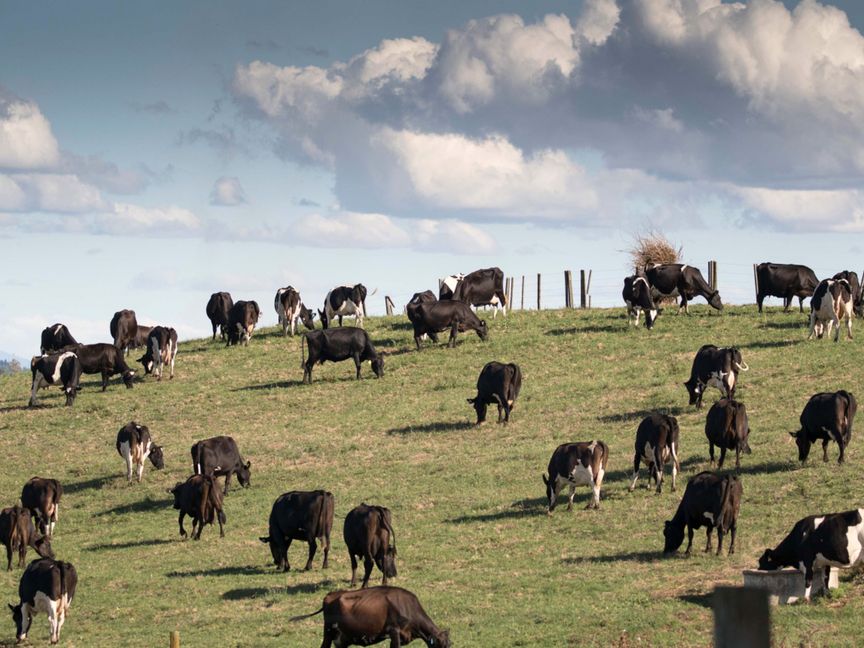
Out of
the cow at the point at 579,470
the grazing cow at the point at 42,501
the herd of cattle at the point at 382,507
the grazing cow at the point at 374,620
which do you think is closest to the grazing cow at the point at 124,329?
the herd of cattle at the point at 382,507

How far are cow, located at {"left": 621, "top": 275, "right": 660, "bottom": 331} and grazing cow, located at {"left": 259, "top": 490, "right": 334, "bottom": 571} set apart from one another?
25.1 meters

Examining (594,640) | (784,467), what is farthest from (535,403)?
(594,640)

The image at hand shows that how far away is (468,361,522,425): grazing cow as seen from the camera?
113 feet

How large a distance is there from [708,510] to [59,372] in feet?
93.0

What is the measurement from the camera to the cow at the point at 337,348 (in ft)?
138

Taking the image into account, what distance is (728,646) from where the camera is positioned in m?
4.02

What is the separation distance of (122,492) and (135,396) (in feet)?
37.4

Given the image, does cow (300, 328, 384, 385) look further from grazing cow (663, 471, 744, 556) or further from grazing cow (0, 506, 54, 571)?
grazing cow (663, 471, 744, 556)

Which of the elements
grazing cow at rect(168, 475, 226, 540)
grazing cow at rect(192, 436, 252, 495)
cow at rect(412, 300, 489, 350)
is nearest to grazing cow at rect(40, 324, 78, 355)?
cow at rect(412, 300, 489, 350)

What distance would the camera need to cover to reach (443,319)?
4509cm

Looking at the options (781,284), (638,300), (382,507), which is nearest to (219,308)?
(638,300)

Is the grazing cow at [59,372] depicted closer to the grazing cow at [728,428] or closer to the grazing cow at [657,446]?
the grazing cow at [657,446]

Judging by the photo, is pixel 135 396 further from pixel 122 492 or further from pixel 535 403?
pixel 535 403

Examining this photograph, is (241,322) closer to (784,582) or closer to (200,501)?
(200,501)
